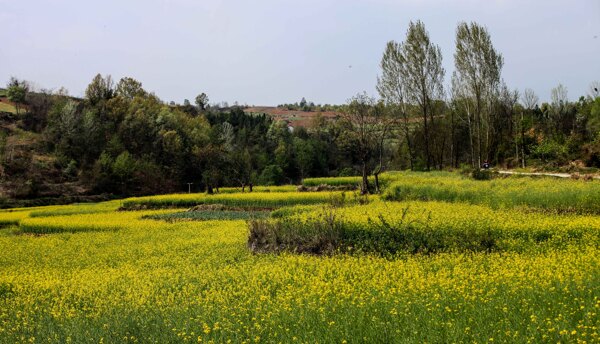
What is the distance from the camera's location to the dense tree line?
1802 inches

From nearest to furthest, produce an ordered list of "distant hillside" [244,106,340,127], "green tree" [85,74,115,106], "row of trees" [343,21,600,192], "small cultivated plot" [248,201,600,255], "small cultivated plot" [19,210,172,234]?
1. "small cultivated plot" [248,201,600,255]
2. "small cultivated plot" [19,210,172,234]
3. "row of trees" [343,21,600,192]
4. "green tree" [85,74,115,106]
5. "distant hillside" [244,106,340,127]

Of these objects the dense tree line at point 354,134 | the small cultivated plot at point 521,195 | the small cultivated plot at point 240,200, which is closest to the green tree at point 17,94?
the dense tree line at point 354,134

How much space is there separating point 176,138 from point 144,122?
18.9 ft

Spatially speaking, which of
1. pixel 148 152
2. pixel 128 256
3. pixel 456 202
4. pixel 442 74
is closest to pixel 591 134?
pixel 442 74

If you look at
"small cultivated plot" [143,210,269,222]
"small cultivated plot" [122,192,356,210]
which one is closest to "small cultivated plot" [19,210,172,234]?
"small cultivated plot" [143,210,269,222]

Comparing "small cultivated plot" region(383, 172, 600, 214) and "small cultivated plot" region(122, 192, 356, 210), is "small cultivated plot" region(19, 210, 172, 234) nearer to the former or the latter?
"small cultivated plot" region(122, 192, 356, 210)

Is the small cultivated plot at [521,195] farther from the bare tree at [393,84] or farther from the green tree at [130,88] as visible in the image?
the green tree at [130,88]

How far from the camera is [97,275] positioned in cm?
1320

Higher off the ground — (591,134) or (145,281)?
(591,134)

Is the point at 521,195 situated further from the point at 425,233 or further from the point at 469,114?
the point at 469,114

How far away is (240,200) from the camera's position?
34688 mm

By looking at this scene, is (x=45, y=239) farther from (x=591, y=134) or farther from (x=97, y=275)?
(x=591, y=134)

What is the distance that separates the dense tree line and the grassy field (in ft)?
53.1

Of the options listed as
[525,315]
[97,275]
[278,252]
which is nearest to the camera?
[525,315]
